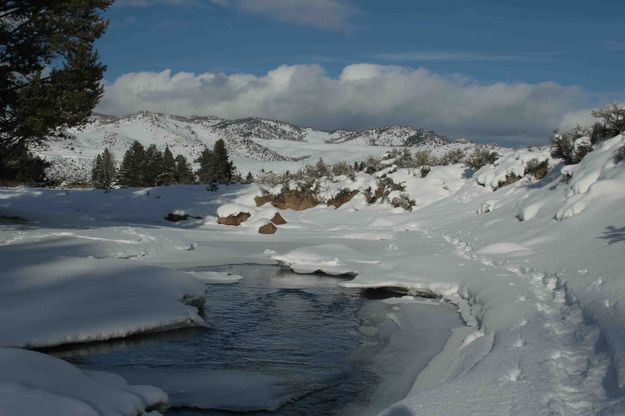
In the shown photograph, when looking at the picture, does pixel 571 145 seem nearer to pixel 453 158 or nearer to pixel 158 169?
pixel 453 158

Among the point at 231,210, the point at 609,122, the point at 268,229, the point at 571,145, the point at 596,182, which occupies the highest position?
the point at 609,122

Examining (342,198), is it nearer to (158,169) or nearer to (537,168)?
(537,168)

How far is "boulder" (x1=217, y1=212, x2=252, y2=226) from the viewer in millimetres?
30812

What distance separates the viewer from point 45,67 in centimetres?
1891

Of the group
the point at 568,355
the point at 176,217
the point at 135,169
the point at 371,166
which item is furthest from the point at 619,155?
the point at 135,169

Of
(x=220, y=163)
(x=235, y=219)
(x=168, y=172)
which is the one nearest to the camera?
(x=235, y=219)

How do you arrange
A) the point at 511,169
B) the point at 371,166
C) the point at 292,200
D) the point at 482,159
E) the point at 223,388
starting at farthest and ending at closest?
the point at 371,166 → the point at 292,200 → the point at 482,159 → the point at 511,169 → the point at 223,388

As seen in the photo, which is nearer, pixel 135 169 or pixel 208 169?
pixel 135 169

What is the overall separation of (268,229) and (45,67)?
476 inches

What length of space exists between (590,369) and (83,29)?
65.5 feet

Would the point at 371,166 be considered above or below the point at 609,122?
below

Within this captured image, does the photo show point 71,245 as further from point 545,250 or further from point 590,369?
point 590,369

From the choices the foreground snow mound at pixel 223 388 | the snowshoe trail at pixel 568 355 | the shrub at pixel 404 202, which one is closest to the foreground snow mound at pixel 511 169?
the shrub at pixel 404 202

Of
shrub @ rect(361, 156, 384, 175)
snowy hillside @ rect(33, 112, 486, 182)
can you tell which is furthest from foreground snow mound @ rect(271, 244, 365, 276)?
snowy hillside @ rect(33, 112, 486, 182)
